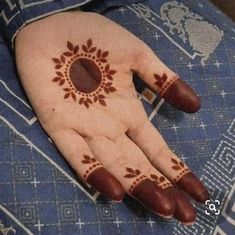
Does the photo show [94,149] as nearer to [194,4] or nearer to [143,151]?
[143,151]

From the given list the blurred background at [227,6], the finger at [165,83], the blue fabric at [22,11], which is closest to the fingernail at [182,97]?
the finger at [165,83]

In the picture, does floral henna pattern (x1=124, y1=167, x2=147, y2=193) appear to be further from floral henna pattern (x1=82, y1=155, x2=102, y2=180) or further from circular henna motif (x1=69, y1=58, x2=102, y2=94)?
circular henna motif (x1=69, y1=58, x2=102, y2=94)

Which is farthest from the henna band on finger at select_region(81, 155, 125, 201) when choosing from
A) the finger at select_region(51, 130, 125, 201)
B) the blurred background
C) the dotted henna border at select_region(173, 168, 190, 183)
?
the blurred background

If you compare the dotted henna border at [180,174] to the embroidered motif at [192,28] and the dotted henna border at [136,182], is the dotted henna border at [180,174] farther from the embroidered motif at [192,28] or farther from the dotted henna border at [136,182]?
the embroidered motif at [192,28]

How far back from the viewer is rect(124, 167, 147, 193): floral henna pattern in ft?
2.51

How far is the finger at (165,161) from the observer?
0.80 metres

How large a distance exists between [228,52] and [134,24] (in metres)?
0.19

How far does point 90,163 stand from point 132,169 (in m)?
0.07

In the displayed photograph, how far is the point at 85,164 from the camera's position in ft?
2.52

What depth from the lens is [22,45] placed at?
2.76 feet

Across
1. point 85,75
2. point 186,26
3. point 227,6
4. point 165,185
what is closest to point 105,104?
point 85,75

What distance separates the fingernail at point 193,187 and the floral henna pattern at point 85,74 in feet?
0.58

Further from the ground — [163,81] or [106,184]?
[163,81]

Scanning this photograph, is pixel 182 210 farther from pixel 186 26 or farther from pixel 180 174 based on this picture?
pixel 186 26
